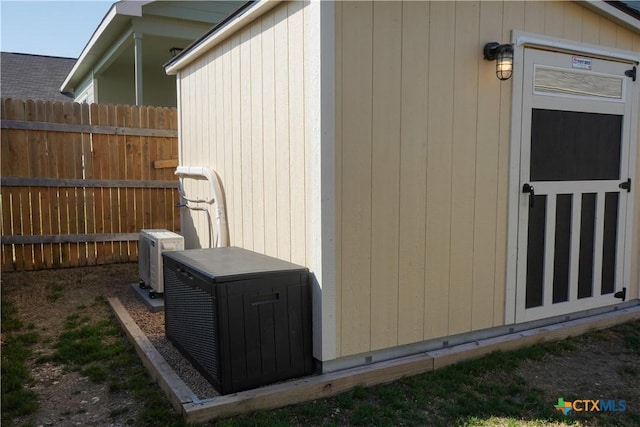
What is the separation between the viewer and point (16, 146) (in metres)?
5.42

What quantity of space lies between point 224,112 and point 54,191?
111 inches

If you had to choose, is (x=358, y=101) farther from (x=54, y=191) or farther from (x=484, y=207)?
(x=54, y=191)

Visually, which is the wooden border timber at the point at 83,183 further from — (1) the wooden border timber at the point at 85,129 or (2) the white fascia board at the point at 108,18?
(2) the white fascia board at the point at 108,18

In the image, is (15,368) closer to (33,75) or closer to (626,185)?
(626,185)

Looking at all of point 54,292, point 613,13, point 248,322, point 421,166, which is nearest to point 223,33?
point 421,166

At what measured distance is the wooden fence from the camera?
215 inches

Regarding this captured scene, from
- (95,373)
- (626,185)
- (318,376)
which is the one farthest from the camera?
(626,185)

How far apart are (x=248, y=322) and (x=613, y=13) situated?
350 centimetres

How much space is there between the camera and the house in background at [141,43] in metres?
7.93

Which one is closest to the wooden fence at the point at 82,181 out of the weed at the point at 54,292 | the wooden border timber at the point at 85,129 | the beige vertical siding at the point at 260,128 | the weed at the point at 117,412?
the wooden border timber at the point at 85,129

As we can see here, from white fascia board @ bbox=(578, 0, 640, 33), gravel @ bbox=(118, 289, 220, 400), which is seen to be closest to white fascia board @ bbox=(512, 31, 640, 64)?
white fascia board @ bbox=(578, 0, 640, 33)

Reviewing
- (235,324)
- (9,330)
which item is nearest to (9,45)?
(9,330)

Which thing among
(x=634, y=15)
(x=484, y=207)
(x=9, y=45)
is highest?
(x=9, y=45)

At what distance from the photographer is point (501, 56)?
3.19 meters
